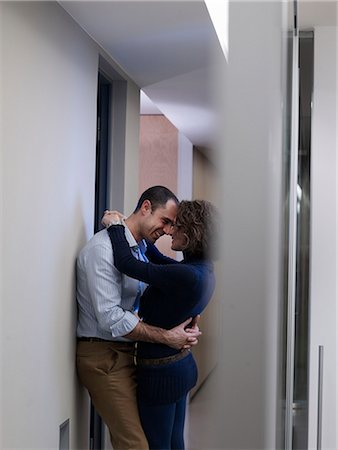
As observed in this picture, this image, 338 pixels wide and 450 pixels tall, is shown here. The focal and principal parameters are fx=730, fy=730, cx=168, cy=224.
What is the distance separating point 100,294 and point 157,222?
7.9 inches

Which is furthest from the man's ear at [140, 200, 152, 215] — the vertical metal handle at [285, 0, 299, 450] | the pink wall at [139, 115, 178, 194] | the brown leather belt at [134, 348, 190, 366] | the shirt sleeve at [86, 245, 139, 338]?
the pink wall at [139, 115, 178, 194]

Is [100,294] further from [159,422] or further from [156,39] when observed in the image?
[156,39]

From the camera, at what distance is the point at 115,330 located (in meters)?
1.09

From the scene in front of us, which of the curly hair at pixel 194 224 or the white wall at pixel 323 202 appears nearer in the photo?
the curly hair at pixel 194 224

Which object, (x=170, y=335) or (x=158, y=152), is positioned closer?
(x=170, y=335)

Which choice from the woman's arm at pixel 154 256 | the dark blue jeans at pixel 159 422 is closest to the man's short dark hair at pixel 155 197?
the woman's arm at pixel 154 256

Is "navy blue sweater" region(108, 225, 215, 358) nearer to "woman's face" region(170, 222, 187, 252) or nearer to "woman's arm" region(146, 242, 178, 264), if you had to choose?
"woman's face" region(170, 222, 187, 252)

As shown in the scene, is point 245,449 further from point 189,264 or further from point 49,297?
point 189,264

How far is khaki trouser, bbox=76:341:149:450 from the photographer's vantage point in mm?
1144

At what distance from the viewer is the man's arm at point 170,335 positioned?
3.74 feet

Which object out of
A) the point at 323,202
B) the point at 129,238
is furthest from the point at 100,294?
the point at 323,202

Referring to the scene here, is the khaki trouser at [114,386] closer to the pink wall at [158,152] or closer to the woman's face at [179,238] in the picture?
the woman's face at [179,238]

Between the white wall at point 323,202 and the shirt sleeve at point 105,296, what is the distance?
0.28 m

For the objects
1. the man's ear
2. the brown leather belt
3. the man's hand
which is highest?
the man's ear
